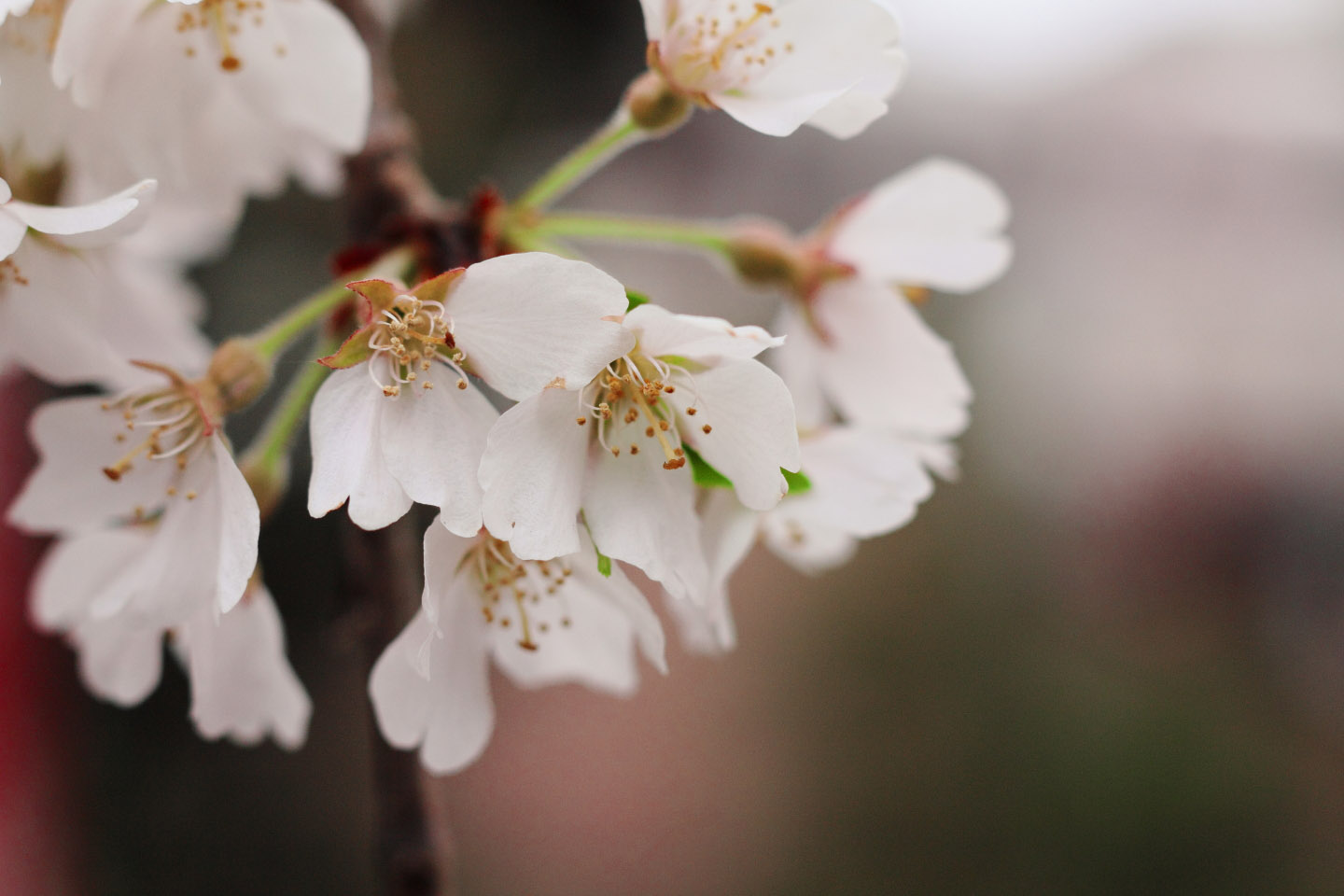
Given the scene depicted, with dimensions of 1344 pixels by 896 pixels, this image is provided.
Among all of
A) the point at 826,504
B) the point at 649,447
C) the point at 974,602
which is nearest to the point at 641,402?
the point at 649,447

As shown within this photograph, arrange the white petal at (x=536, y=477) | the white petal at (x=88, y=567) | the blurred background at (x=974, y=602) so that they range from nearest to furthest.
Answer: the white petal at (x=536, y=477) < the white petal at (x=88, y=567) < the blurred background at (x=974, y=602)

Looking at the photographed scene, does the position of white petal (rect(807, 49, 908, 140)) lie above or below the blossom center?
above

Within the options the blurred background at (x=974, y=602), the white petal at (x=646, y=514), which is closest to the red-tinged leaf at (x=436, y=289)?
the white petal at (x=646, y=514)

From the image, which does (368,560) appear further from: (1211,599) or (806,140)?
(1211,599)

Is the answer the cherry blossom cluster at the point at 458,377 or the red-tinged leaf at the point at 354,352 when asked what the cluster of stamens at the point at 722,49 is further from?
the red-tinged leaf at the point at 354,352

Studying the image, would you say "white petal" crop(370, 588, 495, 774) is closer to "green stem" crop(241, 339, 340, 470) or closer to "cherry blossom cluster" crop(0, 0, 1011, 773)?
"cherry blossom cluster" crop(0, 0, 1011, 773)

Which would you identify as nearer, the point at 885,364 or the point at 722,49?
the point at 722,49

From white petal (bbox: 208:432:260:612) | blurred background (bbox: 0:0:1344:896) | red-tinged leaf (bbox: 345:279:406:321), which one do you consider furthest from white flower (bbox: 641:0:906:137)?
blurred background (bbox: 0:0:1344:896)

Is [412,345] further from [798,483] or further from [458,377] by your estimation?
[798,483]
